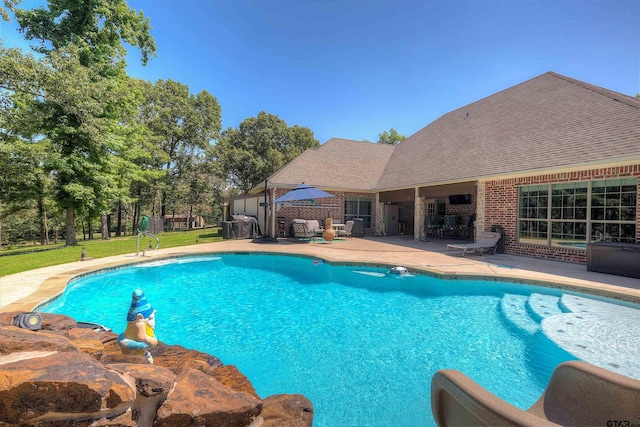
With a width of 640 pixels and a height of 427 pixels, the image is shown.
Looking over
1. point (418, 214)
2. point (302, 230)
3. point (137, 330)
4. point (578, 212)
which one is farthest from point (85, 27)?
point (578, 212)

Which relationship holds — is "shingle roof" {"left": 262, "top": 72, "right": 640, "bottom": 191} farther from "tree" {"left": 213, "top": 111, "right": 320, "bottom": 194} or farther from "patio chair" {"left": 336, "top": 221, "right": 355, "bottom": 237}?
"tree" {"left": 213, "top": 111, "right": 320, "bottom": 194}

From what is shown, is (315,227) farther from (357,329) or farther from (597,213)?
(597,213)

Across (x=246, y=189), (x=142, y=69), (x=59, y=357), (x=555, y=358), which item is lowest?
(x=555, y=358)

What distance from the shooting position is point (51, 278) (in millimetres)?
6977

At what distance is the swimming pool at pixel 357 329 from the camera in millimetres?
→ 3523

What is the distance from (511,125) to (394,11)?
7291mm

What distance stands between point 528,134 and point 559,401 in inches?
508

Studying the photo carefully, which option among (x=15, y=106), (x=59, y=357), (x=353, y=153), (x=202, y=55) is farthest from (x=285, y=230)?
(x=59, y=357)

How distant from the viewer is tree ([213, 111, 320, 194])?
3250cm

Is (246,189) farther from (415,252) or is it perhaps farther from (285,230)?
(415,252)

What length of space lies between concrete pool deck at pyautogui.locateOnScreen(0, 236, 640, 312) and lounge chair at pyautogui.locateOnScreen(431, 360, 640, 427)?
19.3 ft

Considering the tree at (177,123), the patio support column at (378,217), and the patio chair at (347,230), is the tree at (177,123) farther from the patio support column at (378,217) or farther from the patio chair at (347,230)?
the patio support column at (378,217)

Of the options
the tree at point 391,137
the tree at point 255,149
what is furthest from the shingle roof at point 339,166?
the tree at point 391,137

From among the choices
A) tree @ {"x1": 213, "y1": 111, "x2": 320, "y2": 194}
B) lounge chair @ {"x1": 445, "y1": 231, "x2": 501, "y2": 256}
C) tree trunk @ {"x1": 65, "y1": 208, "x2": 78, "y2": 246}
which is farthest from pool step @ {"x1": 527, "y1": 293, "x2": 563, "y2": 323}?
tree @ {"x1": 213, "y1": 111, "x2": 320, "y2": 194}
